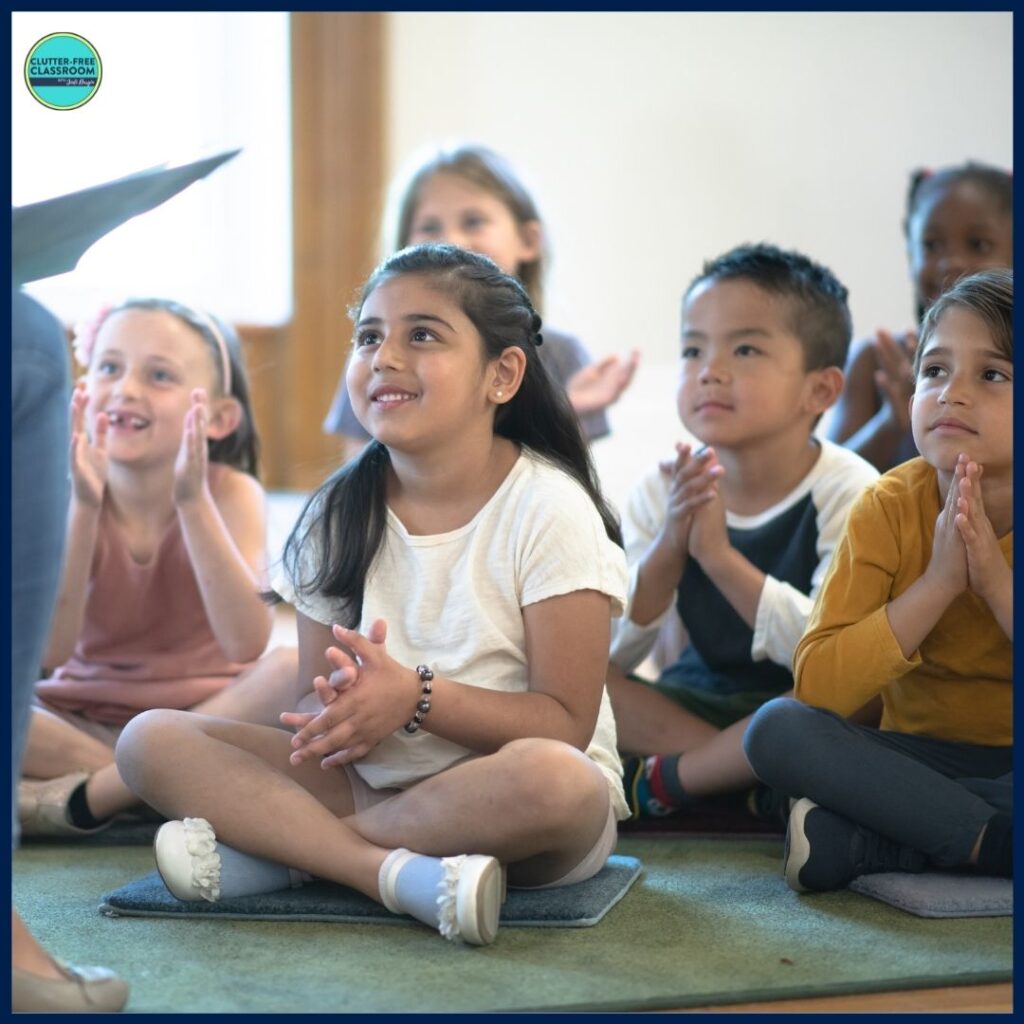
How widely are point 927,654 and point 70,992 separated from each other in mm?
840

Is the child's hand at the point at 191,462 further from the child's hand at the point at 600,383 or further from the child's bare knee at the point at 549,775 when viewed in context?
the child's hand at the point at 600,383

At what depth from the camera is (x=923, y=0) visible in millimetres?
1252

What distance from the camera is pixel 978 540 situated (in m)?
1.28

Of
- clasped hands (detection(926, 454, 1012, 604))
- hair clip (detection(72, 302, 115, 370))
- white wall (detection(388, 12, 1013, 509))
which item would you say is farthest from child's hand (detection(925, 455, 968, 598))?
white wall (detection(388, 12, 1013, 509))

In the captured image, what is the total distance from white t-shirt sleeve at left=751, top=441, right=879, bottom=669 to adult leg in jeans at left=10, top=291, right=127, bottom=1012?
84 centimetres

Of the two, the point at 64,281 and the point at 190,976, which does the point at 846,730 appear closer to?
the point at 190,976

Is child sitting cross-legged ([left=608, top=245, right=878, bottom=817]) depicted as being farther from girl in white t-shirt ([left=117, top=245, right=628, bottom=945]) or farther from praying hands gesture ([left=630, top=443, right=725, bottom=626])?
girl in white t-shirt ([left=117, top=245, right=628, bottom=945])

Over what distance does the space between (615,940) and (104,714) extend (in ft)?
2.77

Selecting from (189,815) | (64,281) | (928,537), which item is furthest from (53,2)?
(64,281)

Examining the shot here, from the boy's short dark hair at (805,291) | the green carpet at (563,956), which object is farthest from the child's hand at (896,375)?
the green carpet at (563,956)

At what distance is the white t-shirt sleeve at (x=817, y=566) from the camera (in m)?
1.60

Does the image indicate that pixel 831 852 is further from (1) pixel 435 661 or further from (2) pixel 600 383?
(2) pixel 600 383

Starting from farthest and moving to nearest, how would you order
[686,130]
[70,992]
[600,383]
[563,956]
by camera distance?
[686,130] < [600,383] < [563,956] < [70,992]

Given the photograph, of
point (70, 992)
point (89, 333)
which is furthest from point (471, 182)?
point (70, 992)
